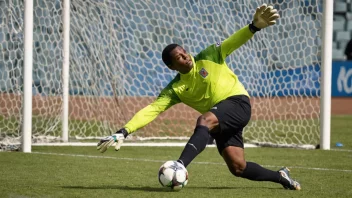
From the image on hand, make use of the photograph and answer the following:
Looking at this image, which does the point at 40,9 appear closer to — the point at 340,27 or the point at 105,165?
the point at 105,165

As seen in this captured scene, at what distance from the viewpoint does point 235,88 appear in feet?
24.1

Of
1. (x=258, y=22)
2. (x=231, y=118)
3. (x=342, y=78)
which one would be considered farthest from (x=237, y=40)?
(x=342, y=78)

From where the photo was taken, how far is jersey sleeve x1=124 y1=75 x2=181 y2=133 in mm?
7113

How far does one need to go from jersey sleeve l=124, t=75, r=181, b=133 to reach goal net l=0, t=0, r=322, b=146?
203 inches

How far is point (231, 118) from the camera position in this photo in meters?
7.05

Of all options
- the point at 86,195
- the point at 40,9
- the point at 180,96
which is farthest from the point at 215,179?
Answer: the point at 40,9

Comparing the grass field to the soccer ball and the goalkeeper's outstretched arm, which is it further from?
the goalkeeper's outstretched arm

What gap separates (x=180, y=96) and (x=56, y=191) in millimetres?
1375

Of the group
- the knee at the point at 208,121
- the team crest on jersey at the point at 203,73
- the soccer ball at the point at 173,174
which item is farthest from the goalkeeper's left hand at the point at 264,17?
the soccer ball at the point at 173,174

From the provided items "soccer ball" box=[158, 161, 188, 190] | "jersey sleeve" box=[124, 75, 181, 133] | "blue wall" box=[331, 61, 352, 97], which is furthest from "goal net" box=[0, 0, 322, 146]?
"blue wall" box=[331, 61, 352, 97]

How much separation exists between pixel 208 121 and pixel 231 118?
0.77 feet

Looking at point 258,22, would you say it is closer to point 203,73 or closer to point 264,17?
point 264,17

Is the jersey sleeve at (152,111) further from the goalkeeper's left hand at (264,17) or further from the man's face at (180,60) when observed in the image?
the goalkeeper's left hand at (264,17)

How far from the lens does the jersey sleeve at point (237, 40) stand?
23.3 feet
